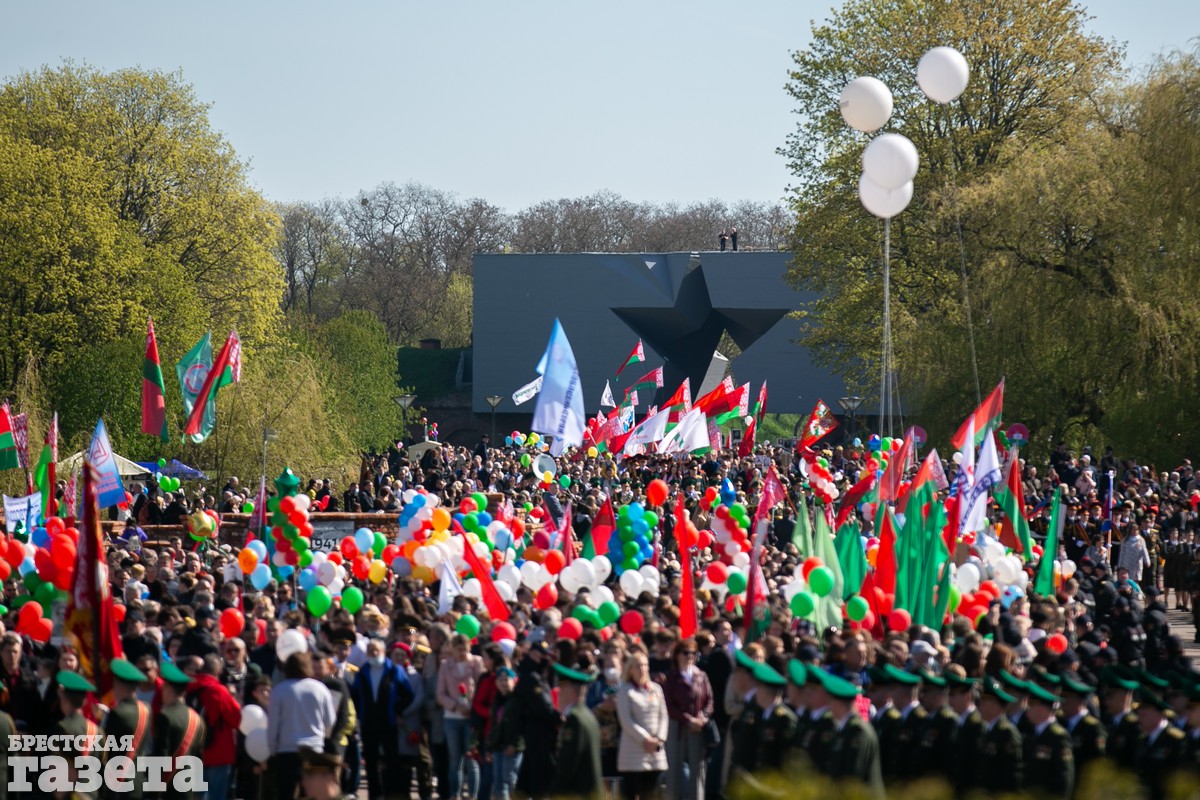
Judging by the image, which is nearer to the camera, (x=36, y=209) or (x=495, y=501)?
(x=495, y=501)

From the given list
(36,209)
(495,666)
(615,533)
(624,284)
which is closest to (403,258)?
(624,284)

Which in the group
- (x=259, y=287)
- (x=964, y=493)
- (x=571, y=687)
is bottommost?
(x=571, y=687)

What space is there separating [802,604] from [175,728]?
19.1 feet

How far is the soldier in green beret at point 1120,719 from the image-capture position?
8.90 meters

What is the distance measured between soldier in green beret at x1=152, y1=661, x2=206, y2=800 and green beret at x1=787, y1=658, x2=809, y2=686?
3.53 meters

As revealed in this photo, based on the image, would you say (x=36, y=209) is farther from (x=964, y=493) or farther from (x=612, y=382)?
(x=964, y=493)

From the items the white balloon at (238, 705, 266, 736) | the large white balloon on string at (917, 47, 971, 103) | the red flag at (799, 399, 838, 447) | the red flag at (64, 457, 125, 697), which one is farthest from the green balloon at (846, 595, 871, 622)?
the red flag at (799, 399, 838, 447)

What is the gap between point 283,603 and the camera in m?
14.6

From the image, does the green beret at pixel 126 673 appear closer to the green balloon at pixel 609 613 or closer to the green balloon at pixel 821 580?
the green balloon at pixel 609 613

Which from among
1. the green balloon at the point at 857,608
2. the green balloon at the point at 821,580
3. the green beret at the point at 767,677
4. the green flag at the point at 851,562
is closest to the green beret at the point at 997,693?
the green beret at the point at 767,677

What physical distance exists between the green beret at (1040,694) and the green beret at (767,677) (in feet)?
4.63

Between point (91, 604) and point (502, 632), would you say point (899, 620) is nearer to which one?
point (502, 632)

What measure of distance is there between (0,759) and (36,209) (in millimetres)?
31392

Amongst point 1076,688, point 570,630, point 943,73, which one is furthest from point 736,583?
point 943,73
